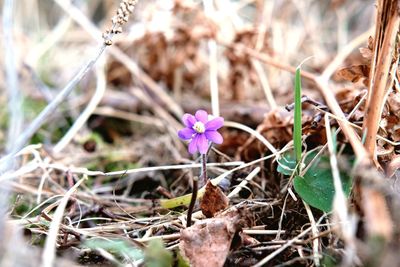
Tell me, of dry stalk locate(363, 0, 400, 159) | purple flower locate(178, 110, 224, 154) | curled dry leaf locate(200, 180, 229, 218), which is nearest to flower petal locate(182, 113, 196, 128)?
purple flower locate(178, 110, 224, 154)

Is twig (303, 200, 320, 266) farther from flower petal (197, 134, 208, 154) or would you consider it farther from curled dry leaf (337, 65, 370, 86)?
curled dry leaf (337, 65, 370, 86)

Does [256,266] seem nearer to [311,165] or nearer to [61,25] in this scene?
[311,165]

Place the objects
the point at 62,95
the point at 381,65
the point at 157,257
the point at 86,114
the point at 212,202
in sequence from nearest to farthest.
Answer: the point at 157,257
the point at 381,65
the point at 212,202
the point at 62,95
the point at 86,114

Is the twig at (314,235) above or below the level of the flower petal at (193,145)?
below

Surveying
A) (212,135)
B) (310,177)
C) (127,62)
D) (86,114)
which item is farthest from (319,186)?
(127,62)

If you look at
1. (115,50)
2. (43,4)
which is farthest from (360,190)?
(43,4)

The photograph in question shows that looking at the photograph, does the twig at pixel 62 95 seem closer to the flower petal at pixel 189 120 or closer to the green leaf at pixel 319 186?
the flower petal at pixel 189 120

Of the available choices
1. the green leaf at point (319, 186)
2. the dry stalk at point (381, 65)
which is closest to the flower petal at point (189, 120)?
the green leaf at point (319, 186)

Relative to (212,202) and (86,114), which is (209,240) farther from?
(86,114)
